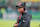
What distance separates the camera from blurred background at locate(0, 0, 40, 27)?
10.0 ft

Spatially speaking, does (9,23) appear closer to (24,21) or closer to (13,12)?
(13,12)

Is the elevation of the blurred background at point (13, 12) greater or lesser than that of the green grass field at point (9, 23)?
greater

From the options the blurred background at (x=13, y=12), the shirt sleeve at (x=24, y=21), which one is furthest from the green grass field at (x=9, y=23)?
the shirt sleeve at (x=24, y=21)

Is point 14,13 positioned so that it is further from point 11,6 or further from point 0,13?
point 0,13

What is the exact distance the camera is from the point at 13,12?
3.14 metres

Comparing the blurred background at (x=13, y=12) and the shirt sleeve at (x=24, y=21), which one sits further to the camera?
the blurred background at (x=13, y=12)

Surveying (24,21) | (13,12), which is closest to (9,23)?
(13,12)

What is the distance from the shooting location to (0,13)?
3.18 m

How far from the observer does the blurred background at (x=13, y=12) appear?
3.05 meters

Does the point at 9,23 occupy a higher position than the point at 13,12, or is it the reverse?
the point at 13,12

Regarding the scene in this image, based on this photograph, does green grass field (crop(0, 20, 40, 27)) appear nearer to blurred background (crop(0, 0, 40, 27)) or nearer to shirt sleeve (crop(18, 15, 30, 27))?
blurred background (crop(0, 0, 40, 27))

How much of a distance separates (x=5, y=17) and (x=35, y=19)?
0.85 meters

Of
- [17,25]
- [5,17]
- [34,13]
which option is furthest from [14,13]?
[17,25]

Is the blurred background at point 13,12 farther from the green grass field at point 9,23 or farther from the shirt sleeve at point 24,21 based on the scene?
the shirt sleeve at point 24,21
